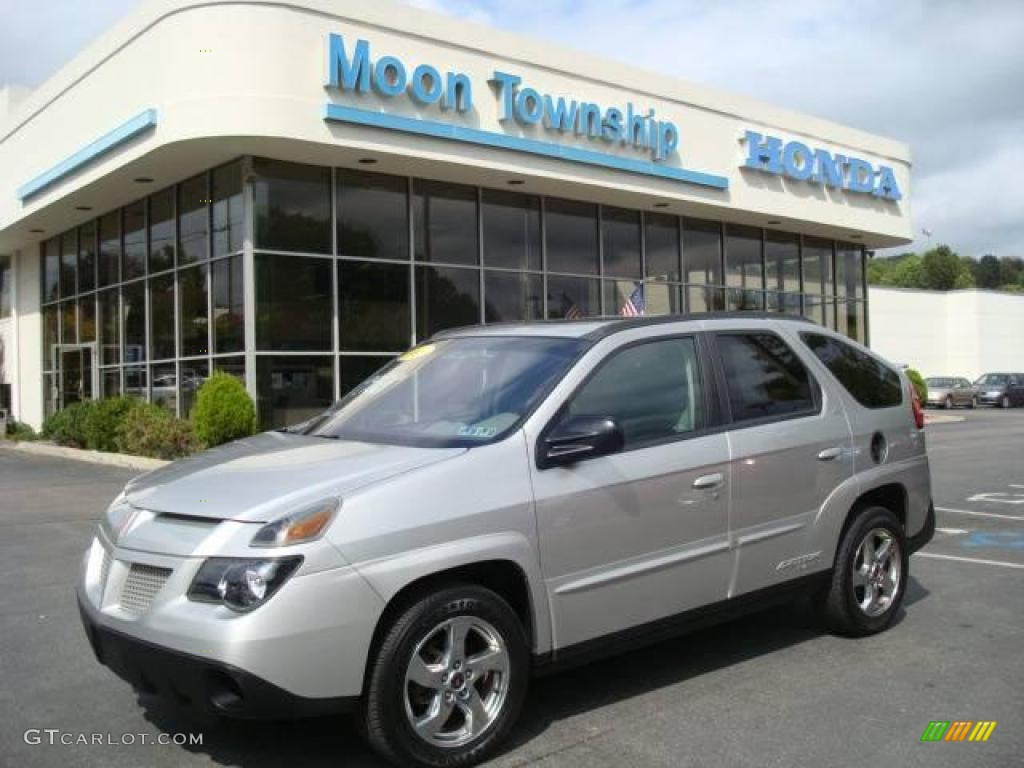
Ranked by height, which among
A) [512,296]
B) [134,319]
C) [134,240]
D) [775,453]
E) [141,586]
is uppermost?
[134,240]

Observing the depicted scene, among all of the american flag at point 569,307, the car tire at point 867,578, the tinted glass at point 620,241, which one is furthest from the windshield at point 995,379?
the car tire at point 867,578

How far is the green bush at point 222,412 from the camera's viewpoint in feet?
49.3

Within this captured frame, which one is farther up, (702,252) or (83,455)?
(702,252)

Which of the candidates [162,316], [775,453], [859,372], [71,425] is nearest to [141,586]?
[775,453]

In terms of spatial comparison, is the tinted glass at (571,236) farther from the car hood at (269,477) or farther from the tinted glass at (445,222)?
the car hood at (269,477)

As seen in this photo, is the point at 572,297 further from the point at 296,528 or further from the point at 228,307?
the point at 296,528

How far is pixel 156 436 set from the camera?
1620cm

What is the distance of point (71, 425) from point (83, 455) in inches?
80.0

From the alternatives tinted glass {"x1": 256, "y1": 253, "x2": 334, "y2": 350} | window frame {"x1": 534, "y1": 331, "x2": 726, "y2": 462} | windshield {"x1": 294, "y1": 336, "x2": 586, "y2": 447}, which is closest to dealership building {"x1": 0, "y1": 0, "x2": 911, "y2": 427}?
tinted glass {"x1": 256, "y1": 253, "x2": 334, "y2": 350}

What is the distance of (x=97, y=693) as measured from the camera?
4.80 meters

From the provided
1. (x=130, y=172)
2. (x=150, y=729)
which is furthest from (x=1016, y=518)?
(x=130, y=172)

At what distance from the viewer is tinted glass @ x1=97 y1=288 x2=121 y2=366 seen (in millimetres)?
20953

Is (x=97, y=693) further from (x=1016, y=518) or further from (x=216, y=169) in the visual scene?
(x=216, y=169)

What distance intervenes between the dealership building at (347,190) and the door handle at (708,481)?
9592 mm
